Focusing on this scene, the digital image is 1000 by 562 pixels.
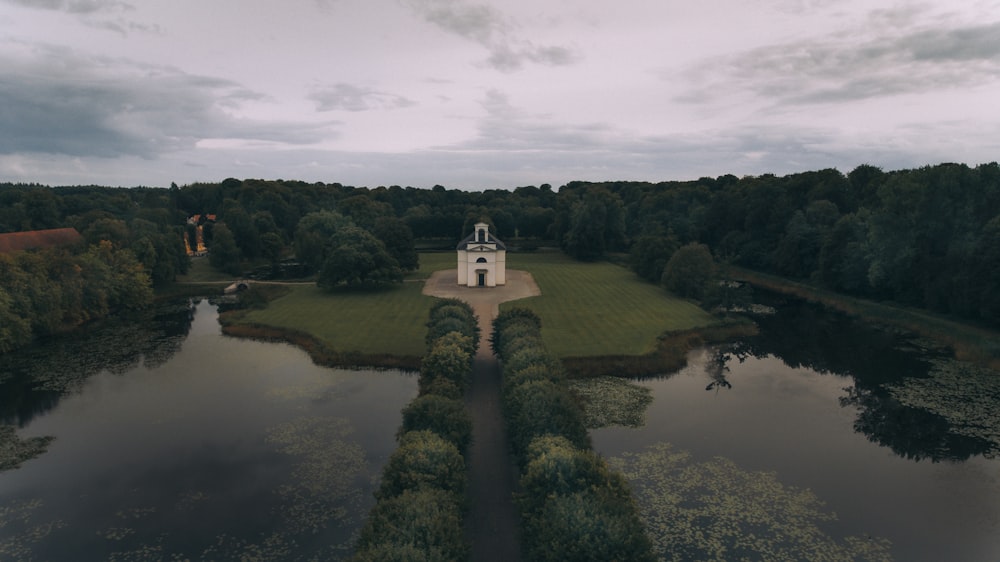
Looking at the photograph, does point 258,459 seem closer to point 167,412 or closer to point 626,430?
point 167,412

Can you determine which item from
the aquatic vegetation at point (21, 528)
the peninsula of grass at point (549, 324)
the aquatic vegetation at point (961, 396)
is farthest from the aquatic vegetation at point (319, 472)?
the aquatic vegetation at point (961, 396)

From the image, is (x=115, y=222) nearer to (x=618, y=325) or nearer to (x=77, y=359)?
(x=77, y=359)

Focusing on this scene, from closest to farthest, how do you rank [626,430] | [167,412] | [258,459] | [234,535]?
[234,535], [258,459], [626,430], [167,412]

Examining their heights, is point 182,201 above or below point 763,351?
above

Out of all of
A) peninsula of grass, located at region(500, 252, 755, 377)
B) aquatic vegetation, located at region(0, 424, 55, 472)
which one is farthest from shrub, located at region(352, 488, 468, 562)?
peninsula of grass, located at region(500, 252, 755, 377)

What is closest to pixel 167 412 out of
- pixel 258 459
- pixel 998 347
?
pixel 258 459

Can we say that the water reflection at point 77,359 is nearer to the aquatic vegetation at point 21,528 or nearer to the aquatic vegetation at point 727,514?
the aquatic vegetation at point 21,528

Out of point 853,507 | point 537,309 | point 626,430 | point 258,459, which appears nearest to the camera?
point 853,507
